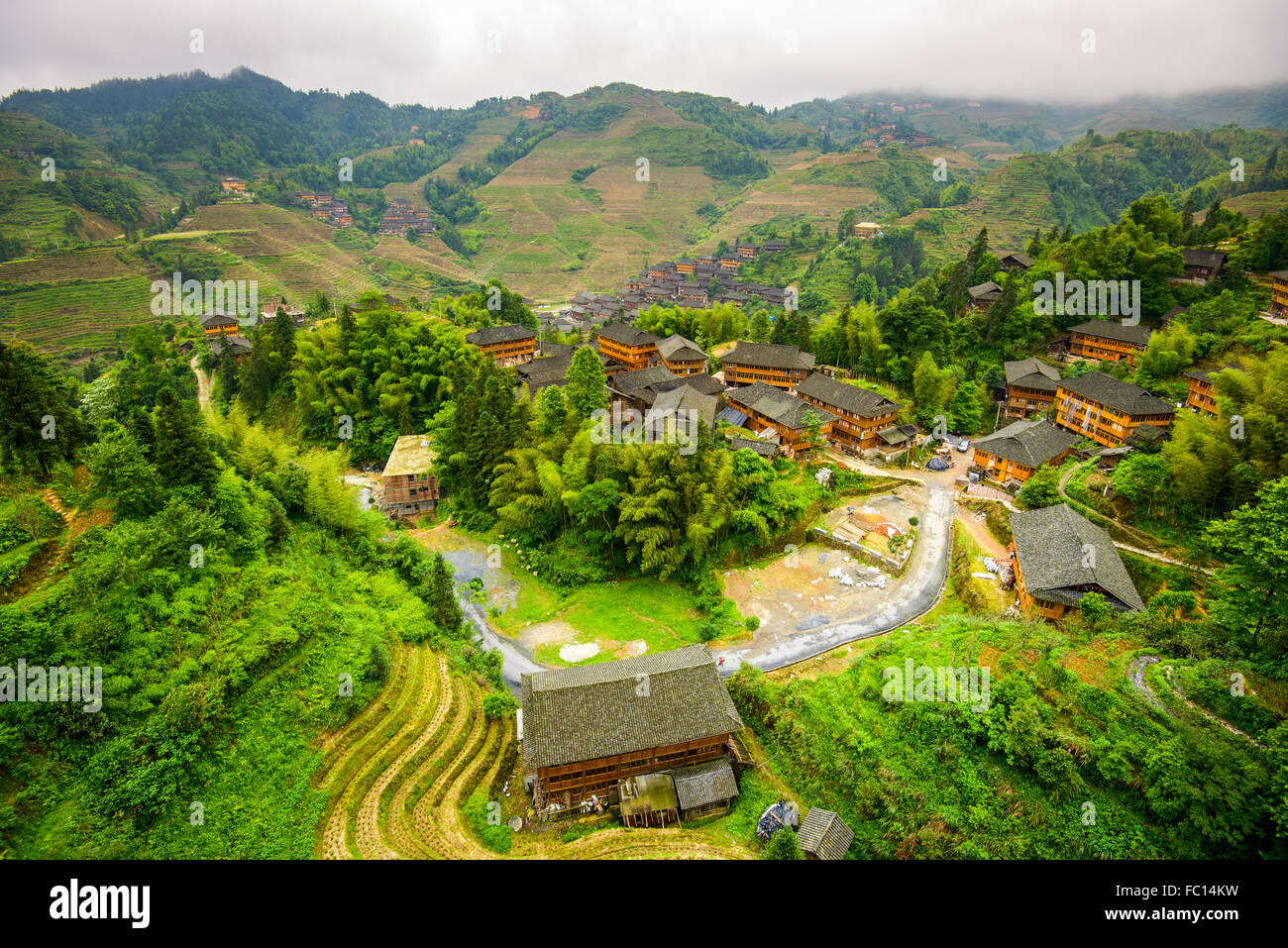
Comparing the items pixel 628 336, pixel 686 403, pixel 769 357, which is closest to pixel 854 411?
pixel 769 357

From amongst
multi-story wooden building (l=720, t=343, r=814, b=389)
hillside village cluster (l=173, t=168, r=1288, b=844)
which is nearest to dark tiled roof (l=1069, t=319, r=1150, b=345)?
hillside village cluster (l=173, t=168, r=1288, b=844)

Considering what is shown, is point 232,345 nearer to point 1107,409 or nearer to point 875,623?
point 875,623

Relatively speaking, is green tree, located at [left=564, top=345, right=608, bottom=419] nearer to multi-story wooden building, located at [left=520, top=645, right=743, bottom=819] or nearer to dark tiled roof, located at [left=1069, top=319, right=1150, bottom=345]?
multi-story wooden building, located at [left=520, top=645, right=743, bottom=819]

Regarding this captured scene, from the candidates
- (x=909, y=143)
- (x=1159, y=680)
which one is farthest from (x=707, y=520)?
(x=909, y=143)

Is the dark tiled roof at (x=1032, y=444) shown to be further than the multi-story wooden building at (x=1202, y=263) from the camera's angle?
No

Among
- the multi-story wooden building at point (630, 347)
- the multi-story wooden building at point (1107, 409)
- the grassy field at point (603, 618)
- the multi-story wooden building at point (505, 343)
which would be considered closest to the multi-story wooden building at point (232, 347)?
the multi-story wooden building at point (505, 343)

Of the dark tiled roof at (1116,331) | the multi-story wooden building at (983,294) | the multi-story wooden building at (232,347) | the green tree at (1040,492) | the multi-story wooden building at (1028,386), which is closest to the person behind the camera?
the green tree at (1040,492)

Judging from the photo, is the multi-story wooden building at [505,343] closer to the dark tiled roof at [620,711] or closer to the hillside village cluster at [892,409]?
the hillside village cluster at [892,409]
